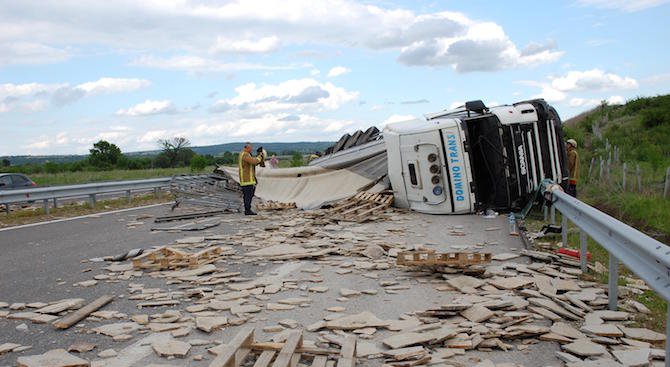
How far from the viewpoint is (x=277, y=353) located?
4.79m

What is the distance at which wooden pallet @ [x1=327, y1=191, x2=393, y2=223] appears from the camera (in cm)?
1400

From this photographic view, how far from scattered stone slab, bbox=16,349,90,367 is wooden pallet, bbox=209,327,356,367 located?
104 cm

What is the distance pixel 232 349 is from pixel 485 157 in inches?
423

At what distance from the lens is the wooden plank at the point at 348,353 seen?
444 centimetres

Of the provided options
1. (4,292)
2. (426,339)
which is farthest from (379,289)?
(4,292)

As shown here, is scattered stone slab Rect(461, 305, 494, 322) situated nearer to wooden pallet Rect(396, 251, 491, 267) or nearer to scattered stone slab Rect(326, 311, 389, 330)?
scattered stone slab Rect(326, 311, 389, 330)

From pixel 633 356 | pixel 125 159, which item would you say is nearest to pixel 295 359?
pixel 633 356

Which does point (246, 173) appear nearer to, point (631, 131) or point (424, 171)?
point (424, 171)

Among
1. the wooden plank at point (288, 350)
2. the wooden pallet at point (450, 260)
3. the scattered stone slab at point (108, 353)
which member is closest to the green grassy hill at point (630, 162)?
the wooden pallet at point (450, 260)

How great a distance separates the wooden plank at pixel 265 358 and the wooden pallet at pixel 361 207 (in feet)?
29.3

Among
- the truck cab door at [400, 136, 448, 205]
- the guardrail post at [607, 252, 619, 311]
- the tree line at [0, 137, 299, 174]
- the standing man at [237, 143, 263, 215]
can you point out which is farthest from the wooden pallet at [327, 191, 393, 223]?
the tree line at [0, 137, 299, 174]

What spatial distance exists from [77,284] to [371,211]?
26.2ft

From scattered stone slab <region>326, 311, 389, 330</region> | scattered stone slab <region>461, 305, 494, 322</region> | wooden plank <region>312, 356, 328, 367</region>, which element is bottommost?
scattered stone slab <region>461, 305, 494, 322</region>

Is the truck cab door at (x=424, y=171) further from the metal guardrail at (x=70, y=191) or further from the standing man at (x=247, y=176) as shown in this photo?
the metal guardrail at (x=70, y=191)
